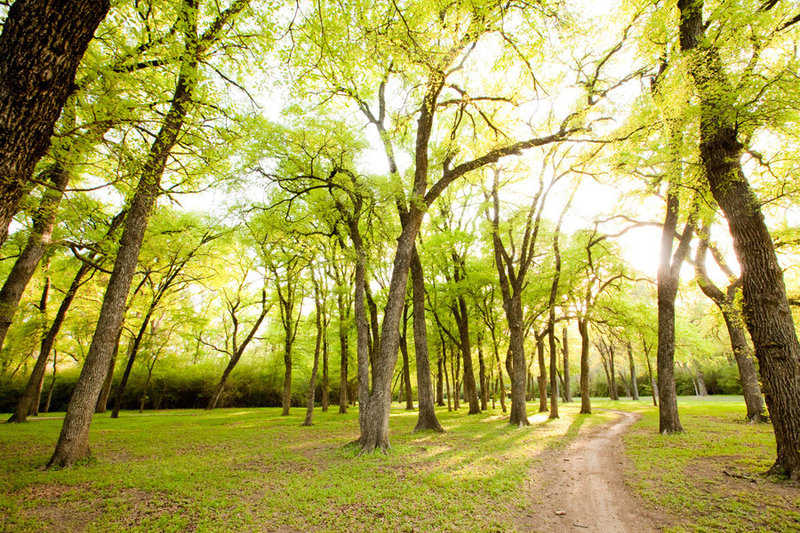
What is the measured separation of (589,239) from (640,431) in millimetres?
8345

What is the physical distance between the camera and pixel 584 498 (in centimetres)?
539

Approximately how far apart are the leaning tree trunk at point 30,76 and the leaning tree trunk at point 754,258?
8669mm

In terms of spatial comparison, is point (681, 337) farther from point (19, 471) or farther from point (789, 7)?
point (19, 471)

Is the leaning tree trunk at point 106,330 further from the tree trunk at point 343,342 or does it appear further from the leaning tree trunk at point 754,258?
the tree trunk at point 343,342

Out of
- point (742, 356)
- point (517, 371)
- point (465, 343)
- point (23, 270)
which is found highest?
point (23, 270)

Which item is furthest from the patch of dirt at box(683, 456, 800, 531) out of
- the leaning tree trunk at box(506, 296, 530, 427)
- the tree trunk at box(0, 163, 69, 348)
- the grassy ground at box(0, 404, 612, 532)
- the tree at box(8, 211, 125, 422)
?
the tree at box(8, 211, 125, 422)

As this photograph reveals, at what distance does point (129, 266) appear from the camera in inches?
309

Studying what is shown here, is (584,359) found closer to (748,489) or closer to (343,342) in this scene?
(748,489)

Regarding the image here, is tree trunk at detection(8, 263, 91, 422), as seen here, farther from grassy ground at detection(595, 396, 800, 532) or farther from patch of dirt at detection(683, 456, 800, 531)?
patch of dirt at detection(683, 456, 800, 531)

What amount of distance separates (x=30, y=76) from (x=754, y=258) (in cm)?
981

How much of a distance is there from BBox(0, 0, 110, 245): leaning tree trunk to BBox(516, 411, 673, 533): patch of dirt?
256 inches

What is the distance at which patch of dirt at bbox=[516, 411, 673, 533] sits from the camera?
4.38 metres

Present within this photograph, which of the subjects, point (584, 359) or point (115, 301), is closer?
point (115, 301)

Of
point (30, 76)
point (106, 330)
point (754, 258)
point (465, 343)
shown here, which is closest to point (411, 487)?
point (30, 76)
